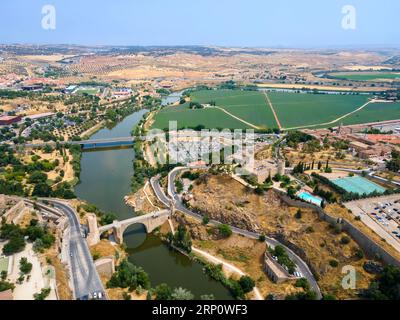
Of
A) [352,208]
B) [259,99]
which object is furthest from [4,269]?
[259,99]

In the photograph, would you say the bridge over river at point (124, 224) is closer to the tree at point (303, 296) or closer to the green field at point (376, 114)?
the tree at point (303, 296)

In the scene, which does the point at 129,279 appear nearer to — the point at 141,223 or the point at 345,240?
the point at 141,223

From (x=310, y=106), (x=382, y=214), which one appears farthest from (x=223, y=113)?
(x=382, y=214)
